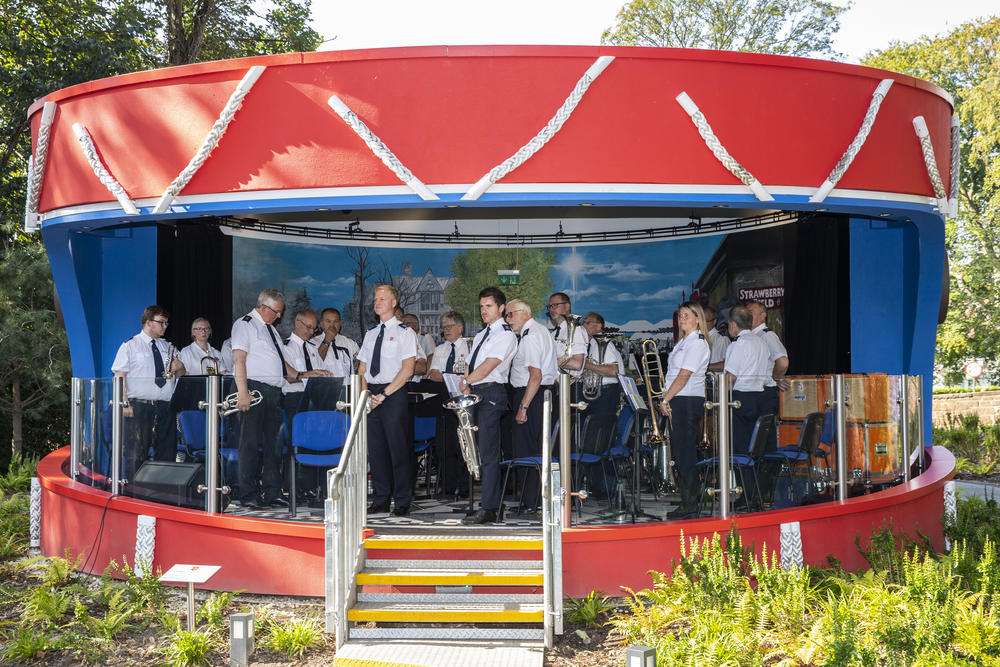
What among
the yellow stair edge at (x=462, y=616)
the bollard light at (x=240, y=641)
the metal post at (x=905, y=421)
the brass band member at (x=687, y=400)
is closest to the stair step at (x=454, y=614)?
the yellow stair edge at (x=462, y=616)

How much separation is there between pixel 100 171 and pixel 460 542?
4.31m

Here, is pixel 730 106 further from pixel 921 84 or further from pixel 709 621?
pixel 709 621

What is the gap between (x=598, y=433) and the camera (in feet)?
19.8

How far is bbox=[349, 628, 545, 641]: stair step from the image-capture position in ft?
17.5

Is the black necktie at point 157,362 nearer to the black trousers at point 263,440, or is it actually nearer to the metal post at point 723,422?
the black trousers at point 263,440

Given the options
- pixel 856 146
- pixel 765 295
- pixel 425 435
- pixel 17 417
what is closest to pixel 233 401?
pixel 425 435

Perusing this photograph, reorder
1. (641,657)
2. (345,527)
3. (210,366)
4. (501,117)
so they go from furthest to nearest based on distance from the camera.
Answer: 1. (210,366)
2. (501,117)
3. (345,527)
4. (641,657)

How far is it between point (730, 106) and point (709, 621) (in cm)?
383

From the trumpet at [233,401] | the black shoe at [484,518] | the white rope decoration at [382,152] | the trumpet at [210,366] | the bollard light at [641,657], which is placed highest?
the white rope decoration at [382,152]

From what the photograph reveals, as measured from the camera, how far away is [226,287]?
11727 millimetres

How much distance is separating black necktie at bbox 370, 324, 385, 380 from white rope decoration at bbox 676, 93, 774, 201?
2.78 metres

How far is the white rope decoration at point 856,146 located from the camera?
23.0 ft

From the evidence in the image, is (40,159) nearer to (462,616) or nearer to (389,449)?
(389,449)

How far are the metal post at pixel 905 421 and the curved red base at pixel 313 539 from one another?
160 mm
